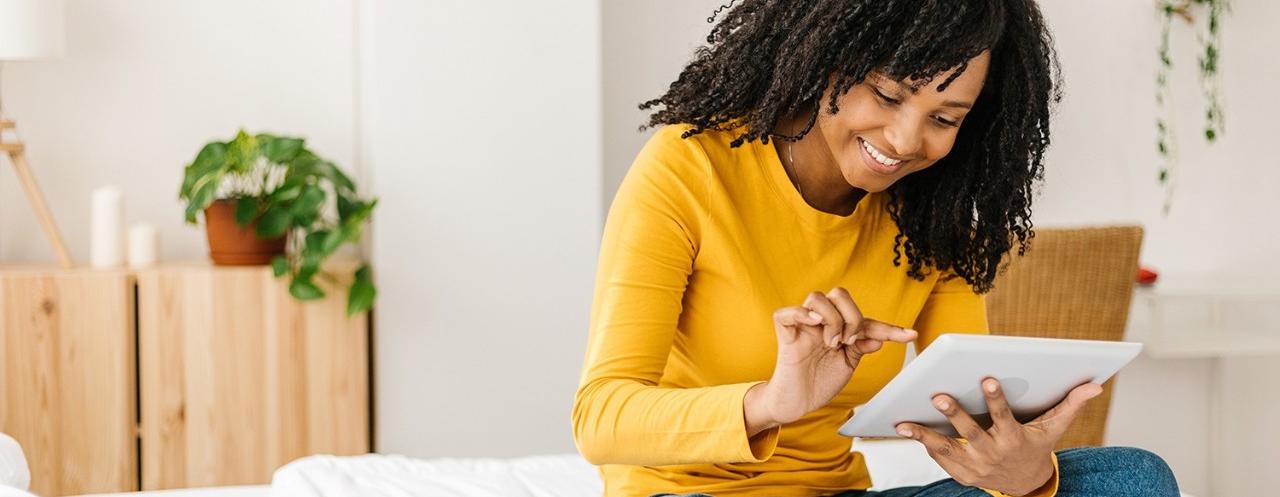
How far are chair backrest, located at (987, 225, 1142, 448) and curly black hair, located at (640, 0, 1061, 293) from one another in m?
0.97

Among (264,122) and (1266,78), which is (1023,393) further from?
(1266,78)

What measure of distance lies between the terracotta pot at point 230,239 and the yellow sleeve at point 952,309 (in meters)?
1.56

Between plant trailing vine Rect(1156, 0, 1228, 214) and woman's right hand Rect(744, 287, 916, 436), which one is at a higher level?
plant trailing vine Rect(1156, 0, 1228, 214)

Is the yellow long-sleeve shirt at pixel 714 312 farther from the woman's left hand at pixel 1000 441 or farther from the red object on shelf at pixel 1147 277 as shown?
the red object on shelf at pixel 1147 277

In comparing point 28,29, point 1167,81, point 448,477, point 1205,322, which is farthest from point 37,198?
point 1205,322

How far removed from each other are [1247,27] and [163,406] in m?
2.86

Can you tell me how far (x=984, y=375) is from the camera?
113cm

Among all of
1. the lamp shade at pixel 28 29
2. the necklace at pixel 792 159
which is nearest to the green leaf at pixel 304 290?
the lamp shade at pixel 28 29

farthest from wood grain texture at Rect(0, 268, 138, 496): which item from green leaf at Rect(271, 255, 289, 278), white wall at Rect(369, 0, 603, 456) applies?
white wall at Rect(369, 0, 603, 456)

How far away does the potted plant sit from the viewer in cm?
254

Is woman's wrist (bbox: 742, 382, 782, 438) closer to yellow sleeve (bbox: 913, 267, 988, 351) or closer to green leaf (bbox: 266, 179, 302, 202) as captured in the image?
yellow sleeve (bbox: 913, 267, 988, 351)

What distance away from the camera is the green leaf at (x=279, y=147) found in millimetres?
2553

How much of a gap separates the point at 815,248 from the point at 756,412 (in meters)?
0.30

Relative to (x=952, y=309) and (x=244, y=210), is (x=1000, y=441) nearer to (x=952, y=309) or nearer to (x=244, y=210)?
(x=952, y=309)
